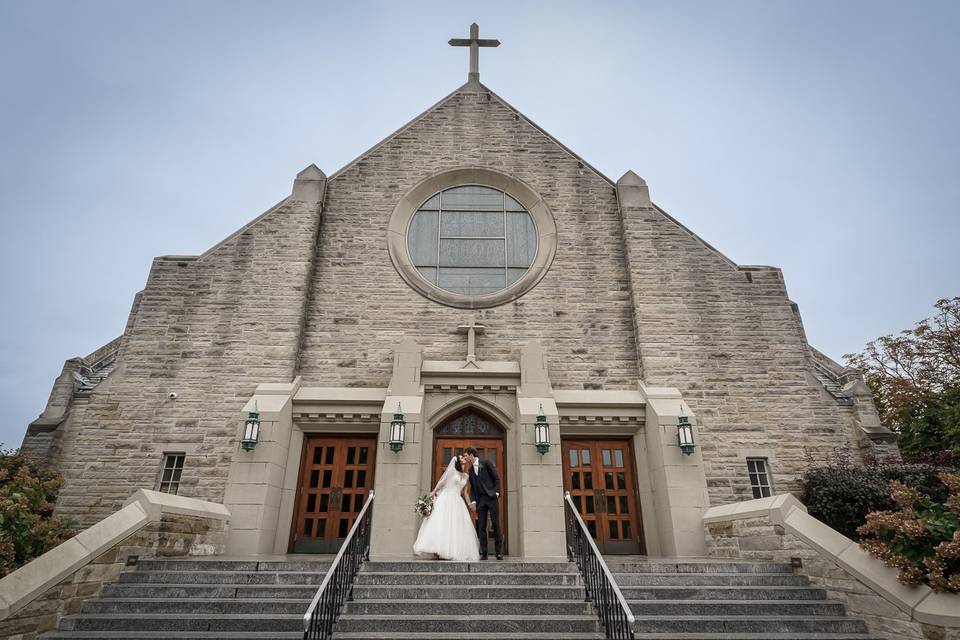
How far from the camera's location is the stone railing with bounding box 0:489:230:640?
505cm

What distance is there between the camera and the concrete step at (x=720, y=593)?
5961 mm

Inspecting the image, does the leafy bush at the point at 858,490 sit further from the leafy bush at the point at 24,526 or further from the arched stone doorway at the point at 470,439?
the leafy bush at the point at 24,526

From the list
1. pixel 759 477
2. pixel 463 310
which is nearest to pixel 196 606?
pixel 463 310

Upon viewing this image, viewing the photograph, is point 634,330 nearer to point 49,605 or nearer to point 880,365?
point 49,605

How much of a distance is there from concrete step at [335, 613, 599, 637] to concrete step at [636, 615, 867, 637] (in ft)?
2.21

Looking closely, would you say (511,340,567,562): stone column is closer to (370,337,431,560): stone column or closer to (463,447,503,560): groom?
(463,447,503,560): groom

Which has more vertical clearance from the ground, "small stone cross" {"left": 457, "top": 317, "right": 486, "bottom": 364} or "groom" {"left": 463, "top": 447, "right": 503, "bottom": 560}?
"small stone cross" {"left": 457, "top": 317, "right": 486, "bottom": 364}

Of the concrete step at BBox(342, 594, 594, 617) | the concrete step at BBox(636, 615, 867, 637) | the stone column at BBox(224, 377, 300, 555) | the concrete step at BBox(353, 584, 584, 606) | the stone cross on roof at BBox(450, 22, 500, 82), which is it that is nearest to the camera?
the concrete step at BBox(636, 615, 867, 637)

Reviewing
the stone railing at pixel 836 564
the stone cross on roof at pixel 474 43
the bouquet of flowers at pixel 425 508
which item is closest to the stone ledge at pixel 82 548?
the bouquet of flowers at pixel 425 508

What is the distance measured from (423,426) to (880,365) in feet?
58.5

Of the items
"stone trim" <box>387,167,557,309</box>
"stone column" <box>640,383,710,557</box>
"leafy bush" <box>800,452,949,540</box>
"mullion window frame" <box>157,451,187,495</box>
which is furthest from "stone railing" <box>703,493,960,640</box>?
"mullion window frame" <box>157,451,187,495</box>

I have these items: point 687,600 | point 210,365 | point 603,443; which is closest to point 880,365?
point 603,443

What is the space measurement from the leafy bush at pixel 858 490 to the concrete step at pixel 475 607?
18.0 ft

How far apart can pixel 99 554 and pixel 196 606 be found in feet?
4.60
